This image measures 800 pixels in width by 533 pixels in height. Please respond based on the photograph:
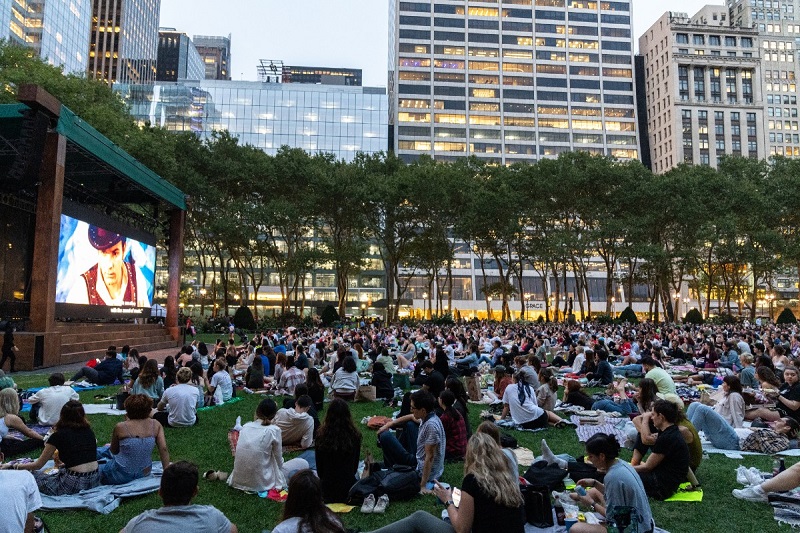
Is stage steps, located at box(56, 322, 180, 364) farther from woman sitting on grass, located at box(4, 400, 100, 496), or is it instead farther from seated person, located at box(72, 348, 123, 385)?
Result: woman sitting on grass, located at box(4, 400, 100, 496)

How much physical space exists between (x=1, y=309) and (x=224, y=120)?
65.2 metres

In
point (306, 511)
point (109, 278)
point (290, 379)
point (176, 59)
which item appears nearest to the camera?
point (306, 511)

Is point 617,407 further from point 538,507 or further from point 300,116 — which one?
point 300,116

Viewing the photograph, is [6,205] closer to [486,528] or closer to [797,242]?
[486,528]

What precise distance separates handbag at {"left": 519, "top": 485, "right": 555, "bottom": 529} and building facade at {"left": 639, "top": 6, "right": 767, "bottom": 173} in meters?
103

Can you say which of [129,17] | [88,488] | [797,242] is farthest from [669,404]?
[129,17]

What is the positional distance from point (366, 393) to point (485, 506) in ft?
28.1

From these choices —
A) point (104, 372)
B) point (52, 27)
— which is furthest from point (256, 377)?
point (52, 27)

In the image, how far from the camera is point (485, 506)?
4.04 meters

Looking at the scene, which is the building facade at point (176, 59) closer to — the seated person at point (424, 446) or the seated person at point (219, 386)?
the seated person at point (219, 386)

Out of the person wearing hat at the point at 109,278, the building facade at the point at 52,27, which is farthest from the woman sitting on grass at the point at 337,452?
the building facade at the point at 52,27

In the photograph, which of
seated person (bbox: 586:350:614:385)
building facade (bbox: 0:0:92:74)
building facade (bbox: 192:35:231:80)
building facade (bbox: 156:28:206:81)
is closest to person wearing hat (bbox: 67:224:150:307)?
seated person (bbox: 586:350:614:385)

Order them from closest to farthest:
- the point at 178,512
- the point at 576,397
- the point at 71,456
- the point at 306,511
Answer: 1. the point at 306,511
2. the point at 178,512
3. the point at 71,456
4. the point at 576,397

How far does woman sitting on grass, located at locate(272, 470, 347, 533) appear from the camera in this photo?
10.8ft
